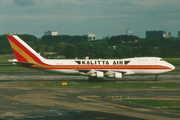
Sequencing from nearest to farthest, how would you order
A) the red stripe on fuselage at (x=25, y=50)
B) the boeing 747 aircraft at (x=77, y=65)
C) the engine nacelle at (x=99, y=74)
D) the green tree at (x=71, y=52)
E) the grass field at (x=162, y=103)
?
1. the grass field at (x=162, y=103)
2. the engine nacelle at (x=99, y=74)
3. the boeing 747 aircraft at (x=77, y=65)
4. the red stripe on fuselage at (x=25, y=50)
5. the green tree at (x=71, y=52)

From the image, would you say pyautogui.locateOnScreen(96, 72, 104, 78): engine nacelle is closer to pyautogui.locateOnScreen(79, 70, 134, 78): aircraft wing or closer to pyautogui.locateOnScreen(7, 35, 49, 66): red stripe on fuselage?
pyautogui.locateOnScreen(79, 70, 134, 78): aircraft wing

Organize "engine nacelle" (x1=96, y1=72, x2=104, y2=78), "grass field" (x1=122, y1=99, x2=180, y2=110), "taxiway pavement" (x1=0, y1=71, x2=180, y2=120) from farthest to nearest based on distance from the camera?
1. "engine nacelle" (x1=96, y1=72, x2=104, y2=78)
2. "grass field" (x1=122, y1=99, x2=180, y2=110)
3. "taxiway pavement" (x1=0, y1=71, x2=180, y2=120)

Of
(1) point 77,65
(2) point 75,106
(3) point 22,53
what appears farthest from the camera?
(1) point 77,65

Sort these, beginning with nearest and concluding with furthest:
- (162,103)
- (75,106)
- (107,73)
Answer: (75,106)
(162,103)
(107,73)

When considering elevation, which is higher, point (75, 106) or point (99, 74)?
point (99, 74)

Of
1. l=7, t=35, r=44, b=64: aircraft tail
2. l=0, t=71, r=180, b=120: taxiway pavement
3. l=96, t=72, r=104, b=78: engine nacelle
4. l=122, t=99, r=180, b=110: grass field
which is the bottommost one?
l=122, t=99, r=180, b=110: grass field

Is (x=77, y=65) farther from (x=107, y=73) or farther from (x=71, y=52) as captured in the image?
(x=71, y=52)

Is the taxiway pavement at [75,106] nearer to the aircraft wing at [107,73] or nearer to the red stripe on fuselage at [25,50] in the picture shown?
the aircraft wing at [107,73]

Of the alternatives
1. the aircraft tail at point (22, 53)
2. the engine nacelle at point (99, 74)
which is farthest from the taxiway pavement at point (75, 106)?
the aircraft tail at point (22, 53)

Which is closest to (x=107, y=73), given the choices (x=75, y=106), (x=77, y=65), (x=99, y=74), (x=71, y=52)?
(x=99, y=74)

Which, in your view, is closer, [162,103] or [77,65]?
[162,103]

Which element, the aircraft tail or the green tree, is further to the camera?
the green tree

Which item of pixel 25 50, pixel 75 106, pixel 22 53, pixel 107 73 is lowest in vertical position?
pixel 75 106

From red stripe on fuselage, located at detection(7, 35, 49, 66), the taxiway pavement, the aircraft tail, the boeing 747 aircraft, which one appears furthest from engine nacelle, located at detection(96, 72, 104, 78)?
the taxiway pavement
